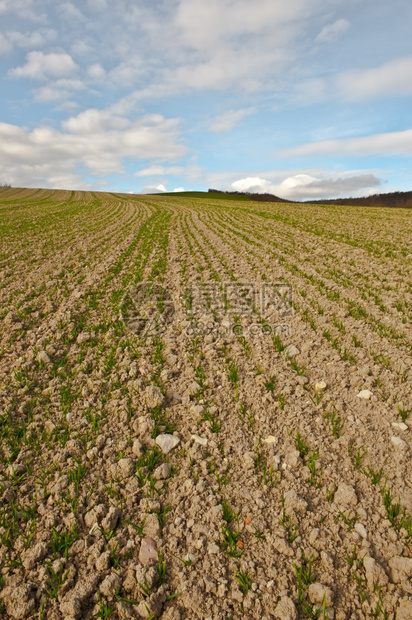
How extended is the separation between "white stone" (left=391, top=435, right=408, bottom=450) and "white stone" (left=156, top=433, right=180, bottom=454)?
2.57 m

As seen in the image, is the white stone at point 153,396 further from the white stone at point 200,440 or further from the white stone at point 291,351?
the white stone at point 291,351

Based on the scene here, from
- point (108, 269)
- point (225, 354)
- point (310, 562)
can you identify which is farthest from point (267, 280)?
point (310, 562)

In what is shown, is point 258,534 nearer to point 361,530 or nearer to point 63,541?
point 361,530

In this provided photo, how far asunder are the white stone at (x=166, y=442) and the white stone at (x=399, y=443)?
2.57 meters

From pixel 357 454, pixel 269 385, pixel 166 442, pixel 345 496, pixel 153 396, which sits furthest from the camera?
pixel 269 385

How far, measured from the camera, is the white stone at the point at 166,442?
156 inches

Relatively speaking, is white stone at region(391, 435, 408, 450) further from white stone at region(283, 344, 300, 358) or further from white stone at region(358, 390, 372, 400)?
white stone at region(283, 344, 300, 358)

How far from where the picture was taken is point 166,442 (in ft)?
13.2

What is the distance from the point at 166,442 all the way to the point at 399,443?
9.03 ft

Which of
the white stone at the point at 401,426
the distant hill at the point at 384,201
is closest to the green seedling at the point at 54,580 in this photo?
the white stone at the point at 401,426

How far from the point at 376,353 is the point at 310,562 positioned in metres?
3.90

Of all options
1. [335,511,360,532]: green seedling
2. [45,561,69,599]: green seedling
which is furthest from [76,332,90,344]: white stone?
[335,511,360,532]: green seedling
